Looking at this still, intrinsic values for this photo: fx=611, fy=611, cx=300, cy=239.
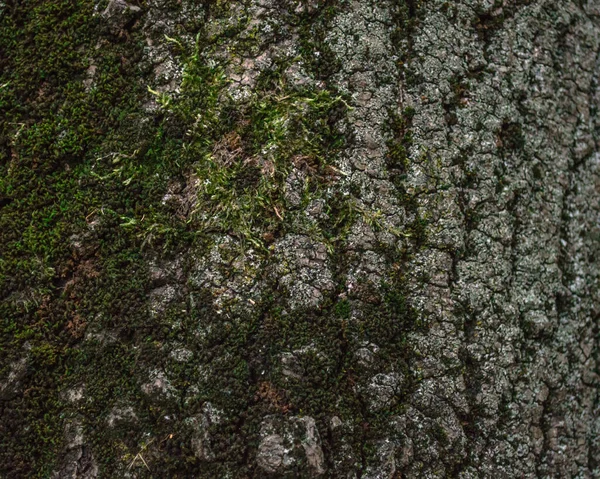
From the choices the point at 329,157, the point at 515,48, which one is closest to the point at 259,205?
the point at 329,157

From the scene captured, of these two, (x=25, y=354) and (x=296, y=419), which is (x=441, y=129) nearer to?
(x=296, y=419)

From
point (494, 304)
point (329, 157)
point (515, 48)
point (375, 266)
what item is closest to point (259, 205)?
point (329, 157)

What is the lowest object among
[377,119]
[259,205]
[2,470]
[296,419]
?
[2,470]

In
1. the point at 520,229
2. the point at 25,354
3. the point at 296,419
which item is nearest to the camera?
the point at 296,419

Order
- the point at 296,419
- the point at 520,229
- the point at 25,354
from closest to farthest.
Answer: the point at 296,419 < the point at 25,354 < the point at 520,229

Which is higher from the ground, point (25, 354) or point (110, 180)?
point (110, 180)

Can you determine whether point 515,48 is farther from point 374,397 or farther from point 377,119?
point 374,397

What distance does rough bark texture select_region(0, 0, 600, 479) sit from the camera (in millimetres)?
1599

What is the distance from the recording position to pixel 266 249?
5.36 ft

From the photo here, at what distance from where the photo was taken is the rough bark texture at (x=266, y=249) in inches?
62.9

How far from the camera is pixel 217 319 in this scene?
161 cm

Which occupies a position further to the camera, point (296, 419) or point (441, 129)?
point (441, 129)

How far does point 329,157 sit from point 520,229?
2.06ft

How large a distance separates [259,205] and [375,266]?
1.17ft
